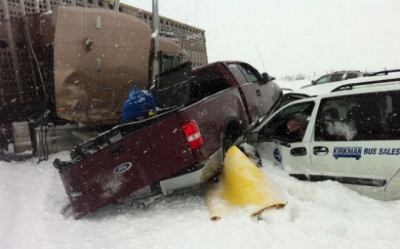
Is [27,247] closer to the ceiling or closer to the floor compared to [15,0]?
closer to the floor

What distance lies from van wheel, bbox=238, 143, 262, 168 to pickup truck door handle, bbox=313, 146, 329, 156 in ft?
3.30

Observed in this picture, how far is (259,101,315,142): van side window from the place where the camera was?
4.68 m

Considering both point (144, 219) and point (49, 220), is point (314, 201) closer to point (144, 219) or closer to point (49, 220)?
point (144, 219)

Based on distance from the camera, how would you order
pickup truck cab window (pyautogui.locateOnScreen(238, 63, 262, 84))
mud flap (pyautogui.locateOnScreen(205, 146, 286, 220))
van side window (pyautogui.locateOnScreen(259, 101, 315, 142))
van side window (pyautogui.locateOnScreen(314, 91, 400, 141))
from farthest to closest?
pickup truck cab window (pyautogui.locateOnScreen(238, 63, 262, 84)), van side window (pyautogui.locateOnScreen(259, 101, 315, 142)), mud flap (pyautogui.locateOnScreen(205, 146, 286, 220)), van side window (pyautogui.locateOnScreen(314, 91, 400, 141))

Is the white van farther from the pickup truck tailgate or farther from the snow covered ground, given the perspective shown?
the pickup truck tailgate

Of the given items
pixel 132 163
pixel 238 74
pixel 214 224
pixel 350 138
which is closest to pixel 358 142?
pixel 350 138

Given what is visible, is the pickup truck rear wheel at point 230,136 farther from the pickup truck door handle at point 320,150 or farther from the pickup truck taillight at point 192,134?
the pickup truck door handle at point 320,150

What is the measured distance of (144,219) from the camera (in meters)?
4.48

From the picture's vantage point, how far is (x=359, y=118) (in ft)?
13.0

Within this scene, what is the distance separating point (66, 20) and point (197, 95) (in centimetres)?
297

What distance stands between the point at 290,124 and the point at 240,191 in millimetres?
1316

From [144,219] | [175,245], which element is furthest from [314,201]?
[144,219]

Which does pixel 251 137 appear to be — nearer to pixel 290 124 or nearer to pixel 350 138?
pixel 290 124

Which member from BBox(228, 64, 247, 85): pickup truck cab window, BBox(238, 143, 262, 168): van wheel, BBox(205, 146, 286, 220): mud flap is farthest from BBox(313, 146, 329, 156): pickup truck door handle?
BBox(228, 64, 247, 85): pickup truck cab window
